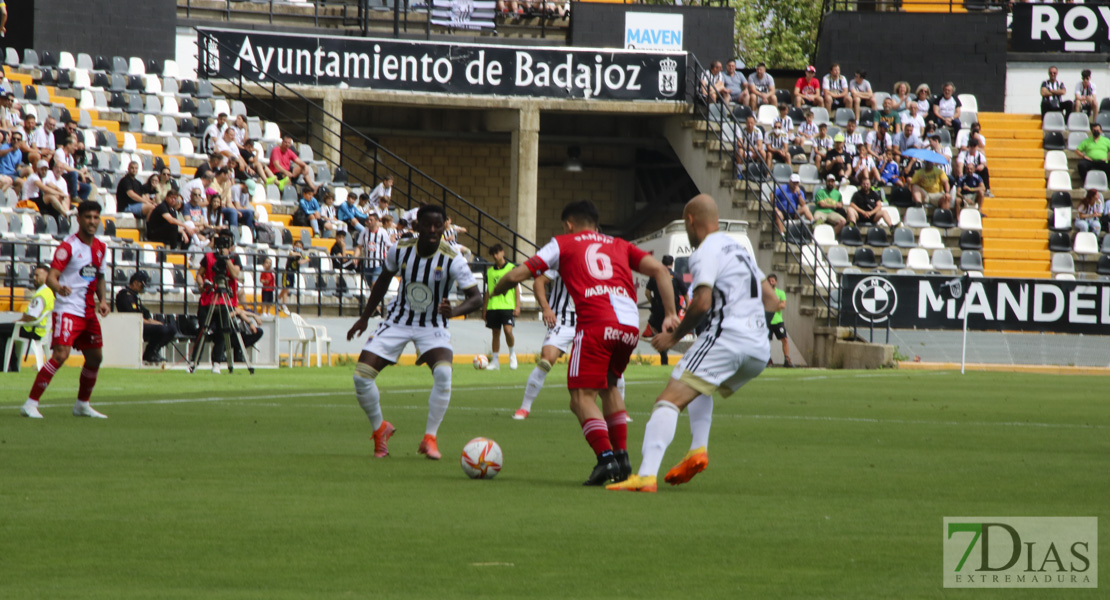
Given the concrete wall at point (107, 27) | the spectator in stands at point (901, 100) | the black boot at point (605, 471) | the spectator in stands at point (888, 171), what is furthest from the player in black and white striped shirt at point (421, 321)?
the spectator in stands at point (901, 100)

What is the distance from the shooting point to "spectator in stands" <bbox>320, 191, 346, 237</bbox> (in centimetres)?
3039

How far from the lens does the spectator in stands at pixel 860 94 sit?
37938 millimetres

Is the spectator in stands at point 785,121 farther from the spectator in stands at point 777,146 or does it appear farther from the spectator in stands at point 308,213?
the spectator in stands at point 308,213

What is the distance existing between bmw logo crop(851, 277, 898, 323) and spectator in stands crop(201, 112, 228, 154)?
13177 millimetres

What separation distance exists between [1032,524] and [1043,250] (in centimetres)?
2967

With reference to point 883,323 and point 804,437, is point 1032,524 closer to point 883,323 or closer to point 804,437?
point 804,437

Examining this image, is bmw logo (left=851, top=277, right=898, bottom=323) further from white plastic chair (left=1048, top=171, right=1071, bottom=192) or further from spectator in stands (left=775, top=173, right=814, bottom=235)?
white plastic chair (left=1048, top=171, right=1071, bottom=192)

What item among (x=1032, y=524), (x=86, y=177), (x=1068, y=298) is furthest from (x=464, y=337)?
(x=1032, y=524)

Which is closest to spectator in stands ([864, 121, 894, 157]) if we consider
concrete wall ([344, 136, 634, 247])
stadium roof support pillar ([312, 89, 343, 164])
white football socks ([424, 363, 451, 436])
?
concrete wall ([344, 136, 634, 247])

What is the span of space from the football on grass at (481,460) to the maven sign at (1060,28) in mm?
35478

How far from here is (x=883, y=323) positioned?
30344mm

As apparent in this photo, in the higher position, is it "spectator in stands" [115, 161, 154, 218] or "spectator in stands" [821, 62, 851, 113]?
"spectator in stands" [821, 62, 851, 113]

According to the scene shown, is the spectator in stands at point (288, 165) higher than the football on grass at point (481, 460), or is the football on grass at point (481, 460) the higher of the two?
the spectator in stands at point (288, 165)

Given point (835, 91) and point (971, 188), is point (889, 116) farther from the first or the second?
point (971, 188)
